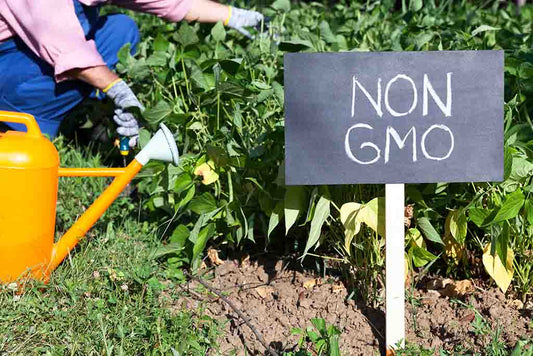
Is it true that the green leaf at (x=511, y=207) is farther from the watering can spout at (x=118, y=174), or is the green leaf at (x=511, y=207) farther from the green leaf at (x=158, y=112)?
the green leaf at (x=158, y=112)

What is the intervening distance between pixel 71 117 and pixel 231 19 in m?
0.76

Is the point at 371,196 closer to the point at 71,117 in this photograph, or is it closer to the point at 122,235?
the point at 122,235

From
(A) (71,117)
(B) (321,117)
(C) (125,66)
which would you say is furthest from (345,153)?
(A) (71,117)

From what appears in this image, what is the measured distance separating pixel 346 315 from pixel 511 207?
488mm

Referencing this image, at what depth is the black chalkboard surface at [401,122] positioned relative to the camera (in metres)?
1.68

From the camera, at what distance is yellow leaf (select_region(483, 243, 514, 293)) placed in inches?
71.2

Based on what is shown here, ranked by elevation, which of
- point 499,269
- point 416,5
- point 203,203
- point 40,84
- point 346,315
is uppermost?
point 416,5

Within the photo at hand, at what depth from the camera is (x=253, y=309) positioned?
1987mm

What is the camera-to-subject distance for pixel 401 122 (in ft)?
5.55

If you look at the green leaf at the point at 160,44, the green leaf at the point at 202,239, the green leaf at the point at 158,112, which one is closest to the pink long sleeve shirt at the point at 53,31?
the green leaf at the point at 160,44

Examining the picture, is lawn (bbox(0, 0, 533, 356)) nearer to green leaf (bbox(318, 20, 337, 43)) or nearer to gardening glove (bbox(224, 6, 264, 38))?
green leaf (bbox(318, 20, 337, 43))

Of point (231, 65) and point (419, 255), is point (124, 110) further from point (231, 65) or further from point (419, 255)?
point (419, 255)

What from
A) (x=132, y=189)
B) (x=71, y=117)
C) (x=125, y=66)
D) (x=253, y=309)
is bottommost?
(x=253, y=309)

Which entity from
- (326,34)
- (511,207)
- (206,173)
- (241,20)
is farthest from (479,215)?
(241,20)
